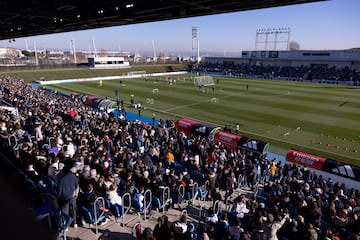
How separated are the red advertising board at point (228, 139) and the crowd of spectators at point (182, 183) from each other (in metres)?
1.87

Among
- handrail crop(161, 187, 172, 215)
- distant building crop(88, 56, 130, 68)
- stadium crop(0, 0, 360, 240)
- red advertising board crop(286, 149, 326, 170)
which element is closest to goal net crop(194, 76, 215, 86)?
stadium crop(0, 0, 360, 240)

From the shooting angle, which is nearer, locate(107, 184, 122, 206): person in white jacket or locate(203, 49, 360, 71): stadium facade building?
locate(107, 184, 122, 206): person in white jacket

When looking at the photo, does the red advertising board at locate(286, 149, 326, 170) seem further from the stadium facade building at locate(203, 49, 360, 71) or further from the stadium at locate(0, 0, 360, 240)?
the stadium facade building at locate(203, 49, 360, 71)

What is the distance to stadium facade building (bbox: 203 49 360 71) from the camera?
65125 mm

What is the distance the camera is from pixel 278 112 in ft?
104

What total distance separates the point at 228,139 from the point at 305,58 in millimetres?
63649

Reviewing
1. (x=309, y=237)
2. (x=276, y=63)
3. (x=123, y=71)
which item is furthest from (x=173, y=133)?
(x=276, y=63)

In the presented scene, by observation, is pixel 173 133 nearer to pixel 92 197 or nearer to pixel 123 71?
pixel 92 197

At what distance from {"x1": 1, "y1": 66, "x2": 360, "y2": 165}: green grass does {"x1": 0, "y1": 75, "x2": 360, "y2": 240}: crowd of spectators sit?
8.05 m

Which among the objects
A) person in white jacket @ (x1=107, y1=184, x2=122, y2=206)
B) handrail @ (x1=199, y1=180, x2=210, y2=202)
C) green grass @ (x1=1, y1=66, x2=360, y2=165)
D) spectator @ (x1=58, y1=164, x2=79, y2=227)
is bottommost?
green grass @ (x1=1, y1=66, x2=360, y2=165)

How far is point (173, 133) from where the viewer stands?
18.7 metres

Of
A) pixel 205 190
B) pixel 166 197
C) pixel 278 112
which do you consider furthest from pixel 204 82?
pixel 166 197

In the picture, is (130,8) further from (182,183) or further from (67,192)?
(67,192)

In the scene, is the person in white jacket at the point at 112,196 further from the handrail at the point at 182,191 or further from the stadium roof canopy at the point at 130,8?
the stadium roof canopy at the point at 130,8
